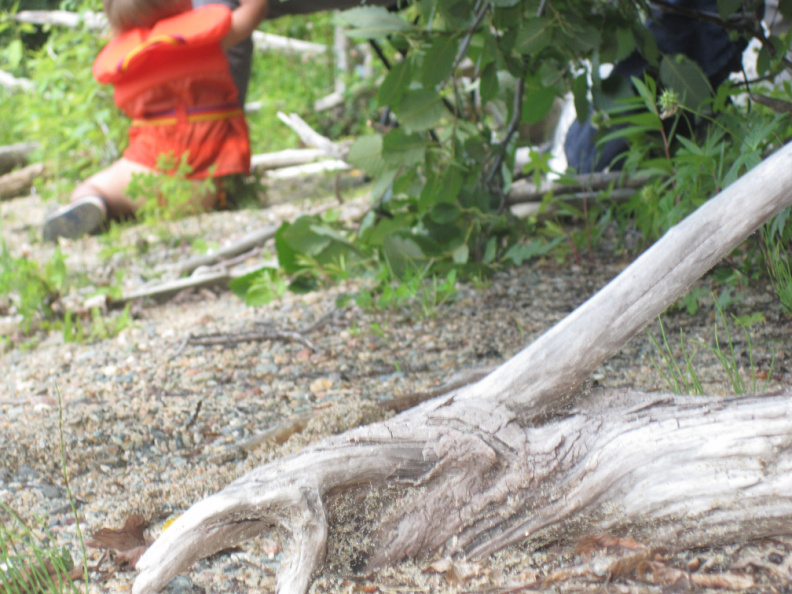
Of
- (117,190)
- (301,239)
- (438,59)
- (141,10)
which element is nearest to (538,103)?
(438,59)

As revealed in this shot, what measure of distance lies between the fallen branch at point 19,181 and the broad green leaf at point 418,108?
4522 millimetres

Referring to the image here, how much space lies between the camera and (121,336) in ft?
8.46

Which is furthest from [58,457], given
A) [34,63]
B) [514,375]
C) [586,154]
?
[34,63]

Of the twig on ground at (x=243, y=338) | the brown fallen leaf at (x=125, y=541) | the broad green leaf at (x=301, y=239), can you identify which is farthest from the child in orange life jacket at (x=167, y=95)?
the brown fallen leaf at (x=125, y=541)

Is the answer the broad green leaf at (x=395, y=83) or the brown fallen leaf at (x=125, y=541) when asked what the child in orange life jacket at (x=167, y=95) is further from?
the brown fallen leaf at (x=125, y=541)

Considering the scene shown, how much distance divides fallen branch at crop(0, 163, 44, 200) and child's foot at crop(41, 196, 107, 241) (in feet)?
5.66

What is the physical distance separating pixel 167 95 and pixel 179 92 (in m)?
0.09

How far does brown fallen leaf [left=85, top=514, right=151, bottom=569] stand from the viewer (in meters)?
1.16

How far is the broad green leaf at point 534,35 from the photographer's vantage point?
181 centimetres

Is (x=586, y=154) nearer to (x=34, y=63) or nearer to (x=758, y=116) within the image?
(x=758, y=116)

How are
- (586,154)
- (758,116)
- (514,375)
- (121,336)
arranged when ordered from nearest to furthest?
(514,375)
(758,116)
(121,336)
(586,154)

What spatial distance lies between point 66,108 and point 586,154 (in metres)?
3.76

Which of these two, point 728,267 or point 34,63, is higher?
point 34,63

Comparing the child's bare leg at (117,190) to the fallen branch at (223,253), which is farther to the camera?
the child's bare leg at (117,190)
